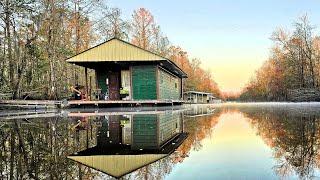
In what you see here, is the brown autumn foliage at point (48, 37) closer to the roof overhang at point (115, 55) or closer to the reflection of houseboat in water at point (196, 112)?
the roof overhang at point (115, 55)

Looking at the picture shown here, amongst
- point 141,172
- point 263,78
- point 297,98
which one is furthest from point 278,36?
point 141,172

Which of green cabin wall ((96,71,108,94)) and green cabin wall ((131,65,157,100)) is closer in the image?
green cabin wall ((131,65,157,100))

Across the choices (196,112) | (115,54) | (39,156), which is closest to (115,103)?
(115,54)

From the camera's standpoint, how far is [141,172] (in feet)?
14.1

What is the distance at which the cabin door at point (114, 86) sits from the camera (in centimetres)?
3118

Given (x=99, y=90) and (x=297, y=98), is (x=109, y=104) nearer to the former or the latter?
(x=99, y=90)

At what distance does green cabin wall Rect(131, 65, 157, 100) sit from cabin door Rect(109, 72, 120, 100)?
2.87m

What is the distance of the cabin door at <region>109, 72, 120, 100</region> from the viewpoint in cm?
3118

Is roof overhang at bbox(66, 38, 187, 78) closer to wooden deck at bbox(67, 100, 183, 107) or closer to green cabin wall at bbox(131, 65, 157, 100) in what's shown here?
green cabin wall at bbox(131, 65, 157, 100)

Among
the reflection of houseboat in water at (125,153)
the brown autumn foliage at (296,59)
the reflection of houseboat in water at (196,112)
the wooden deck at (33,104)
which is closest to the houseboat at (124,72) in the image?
the wooden deck at (33,104)

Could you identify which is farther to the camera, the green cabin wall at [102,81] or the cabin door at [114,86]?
the green cabin wall at [102,81]

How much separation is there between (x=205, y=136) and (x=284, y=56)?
207ft

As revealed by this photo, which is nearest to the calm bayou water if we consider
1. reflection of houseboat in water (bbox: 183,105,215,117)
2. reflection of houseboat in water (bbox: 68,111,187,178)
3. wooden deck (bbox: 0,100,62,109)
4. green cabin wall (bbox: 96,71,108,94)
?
reflection of houseboat in water (bbox: 68,111,187,178)

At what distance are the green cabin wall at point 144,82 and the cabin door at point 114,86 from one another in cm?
287
